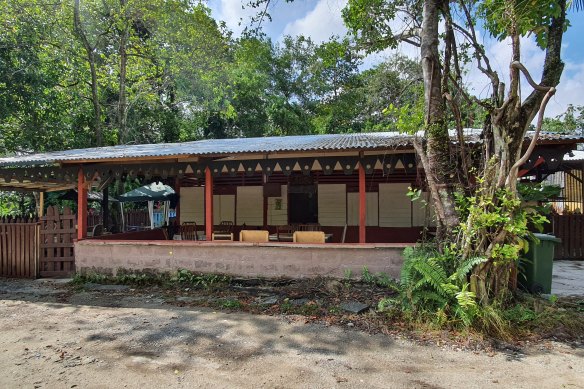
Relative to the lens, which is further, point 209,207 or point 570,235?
point 570,235

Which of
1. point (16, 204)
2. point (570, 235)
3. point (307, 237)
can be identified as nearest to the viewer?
point (307, 237)

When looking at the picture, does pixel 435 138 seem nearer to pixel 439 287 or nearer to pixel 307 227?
pixel 439 287

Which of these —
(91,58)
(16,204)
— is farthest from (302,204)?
(16,204)

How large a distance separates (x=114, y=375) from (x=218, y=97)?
18.3m

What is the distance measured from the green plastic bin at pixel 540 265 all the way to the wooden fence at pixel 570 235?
536 centimetres

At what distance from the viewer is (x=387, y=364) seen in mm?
4074

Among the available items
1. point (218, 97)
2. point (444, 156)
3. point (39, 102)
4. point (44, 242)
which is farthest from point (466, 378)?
point (218, 97)

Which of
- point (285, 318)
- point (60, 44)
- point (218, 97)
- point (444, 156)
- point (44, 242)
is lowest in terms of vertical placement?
point (285, 318)

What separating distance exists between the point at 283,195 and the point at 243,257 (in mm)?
4111

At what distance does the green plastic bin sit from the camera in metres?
6.17

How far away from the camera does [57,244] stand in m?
8.97

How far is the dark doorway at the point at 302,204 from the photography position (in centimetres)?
1155

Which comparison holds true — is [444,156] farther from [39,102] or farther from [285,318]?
[39,102]

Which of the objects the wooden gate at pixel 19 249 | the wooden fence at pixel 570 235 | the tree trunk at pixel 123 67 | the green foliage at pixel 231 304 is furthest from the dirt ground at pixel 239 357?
the tree trunk at pixel 123 67
